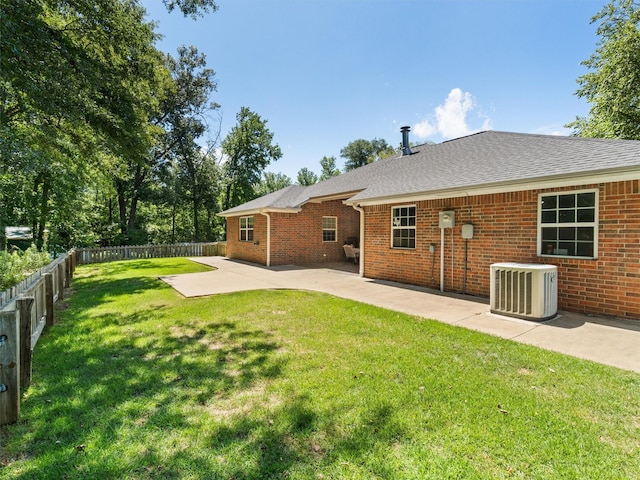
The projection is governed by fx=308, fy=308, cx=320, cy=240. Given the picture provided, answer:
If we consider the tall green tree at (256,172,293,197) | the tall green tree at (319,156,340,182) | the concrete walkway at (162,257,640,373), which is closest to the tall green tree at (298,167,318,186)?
the tall green tree at (256,172,293,197)

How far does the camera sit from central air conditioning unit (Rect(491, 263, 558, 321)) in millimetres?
5555

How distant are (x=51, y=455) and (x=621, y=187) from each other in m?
8.42

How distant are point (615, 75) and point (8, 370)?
75.8ft

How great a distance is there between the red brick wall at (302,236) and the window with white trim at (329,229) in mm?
176

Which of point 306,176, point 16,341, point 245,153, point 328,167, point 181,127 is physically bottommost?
point 16,341

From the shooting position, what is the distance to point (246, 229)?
16859mm

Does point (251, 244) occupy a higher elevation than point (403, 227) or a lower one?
lower

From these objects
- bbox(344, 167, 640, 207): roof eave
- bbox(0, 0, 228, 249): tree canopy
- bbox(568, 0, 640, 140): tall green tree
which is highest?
bbox(568, 0, 640, 140): tall green tree

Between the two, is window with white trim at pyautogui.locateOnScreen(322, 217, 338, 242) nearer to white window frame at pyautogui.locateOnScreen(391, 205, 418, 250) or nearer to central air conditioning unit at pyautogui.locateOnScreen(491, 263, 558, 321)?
white window frame at pyautogui.locateOnScreen(391, 205, 418, 250)

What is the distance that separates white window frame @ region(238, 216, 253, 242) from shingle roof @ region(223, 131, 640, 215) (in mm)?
4657

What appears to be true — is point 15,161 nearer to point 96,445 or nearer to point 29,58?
point 29,58

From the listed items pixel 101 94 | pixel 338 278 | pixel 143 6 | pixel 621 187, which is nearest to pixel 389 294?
pixel 338 278

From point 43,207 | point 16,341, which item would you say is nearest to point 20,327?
point 16,341

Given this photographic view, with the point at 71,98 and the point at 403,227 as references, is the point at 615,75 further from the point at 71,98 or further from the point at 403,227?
the point at 71,98
